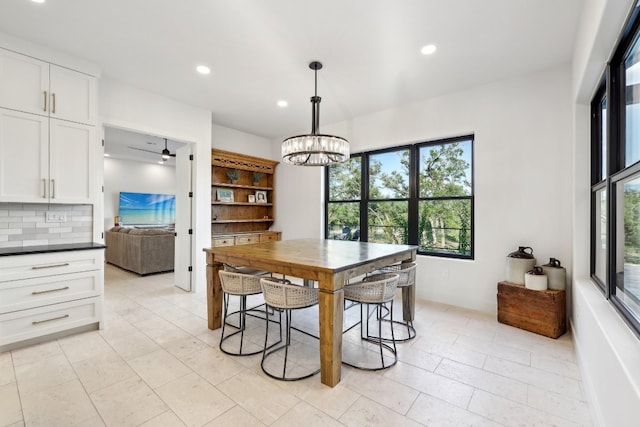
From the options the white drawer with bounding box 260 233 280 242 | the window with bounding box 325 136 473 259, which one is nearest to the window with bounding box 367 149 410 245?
the window with bounding box 325 136 473 259

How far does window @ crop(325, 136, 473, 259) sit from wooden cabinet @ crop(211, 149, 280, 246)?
152 cm

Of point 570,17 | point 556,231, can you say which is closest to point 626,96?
point 570,17

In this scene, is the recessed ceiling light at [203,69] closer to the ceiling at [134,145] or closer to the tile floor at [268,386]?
the ceiling at [134,145]

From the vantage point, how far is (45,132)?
9.50 feet

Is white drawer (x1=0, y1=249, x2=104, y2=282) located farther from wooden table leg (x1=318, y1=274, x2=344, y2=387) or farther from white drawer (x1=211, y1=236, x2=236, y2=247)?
wooden table leg (x1=318, y1=274, x2=344, y2=387)

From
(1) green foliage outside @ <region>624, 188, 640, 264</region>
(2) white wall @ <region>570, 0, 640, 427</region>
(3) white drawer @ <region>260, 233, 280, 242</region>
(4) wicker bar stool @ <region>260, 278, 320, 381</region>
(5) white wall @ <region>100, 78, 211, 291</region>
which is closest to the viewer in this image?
(2) white wall @ <region>570, 0, 640, 427</region>

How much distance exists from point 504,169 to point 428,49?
5.43ft

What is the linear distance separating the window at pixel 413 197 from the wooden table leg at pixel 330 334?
246 centimetres

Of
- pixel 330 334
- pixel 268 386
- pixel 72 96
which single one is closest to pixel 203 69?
pixel 72 96

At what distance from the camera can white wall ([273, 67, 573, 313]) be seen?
124 inches

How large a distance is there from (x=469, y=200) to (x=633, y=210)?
2.18 metres

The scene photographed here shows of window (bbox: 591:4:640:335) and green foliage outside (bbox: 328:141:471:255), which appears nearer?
window (bbox: 591:4:640:335)

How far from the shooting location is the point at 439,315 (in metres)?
3.50

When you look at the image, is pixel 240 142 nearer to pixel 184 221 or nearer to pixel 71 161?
pixel 184 221
